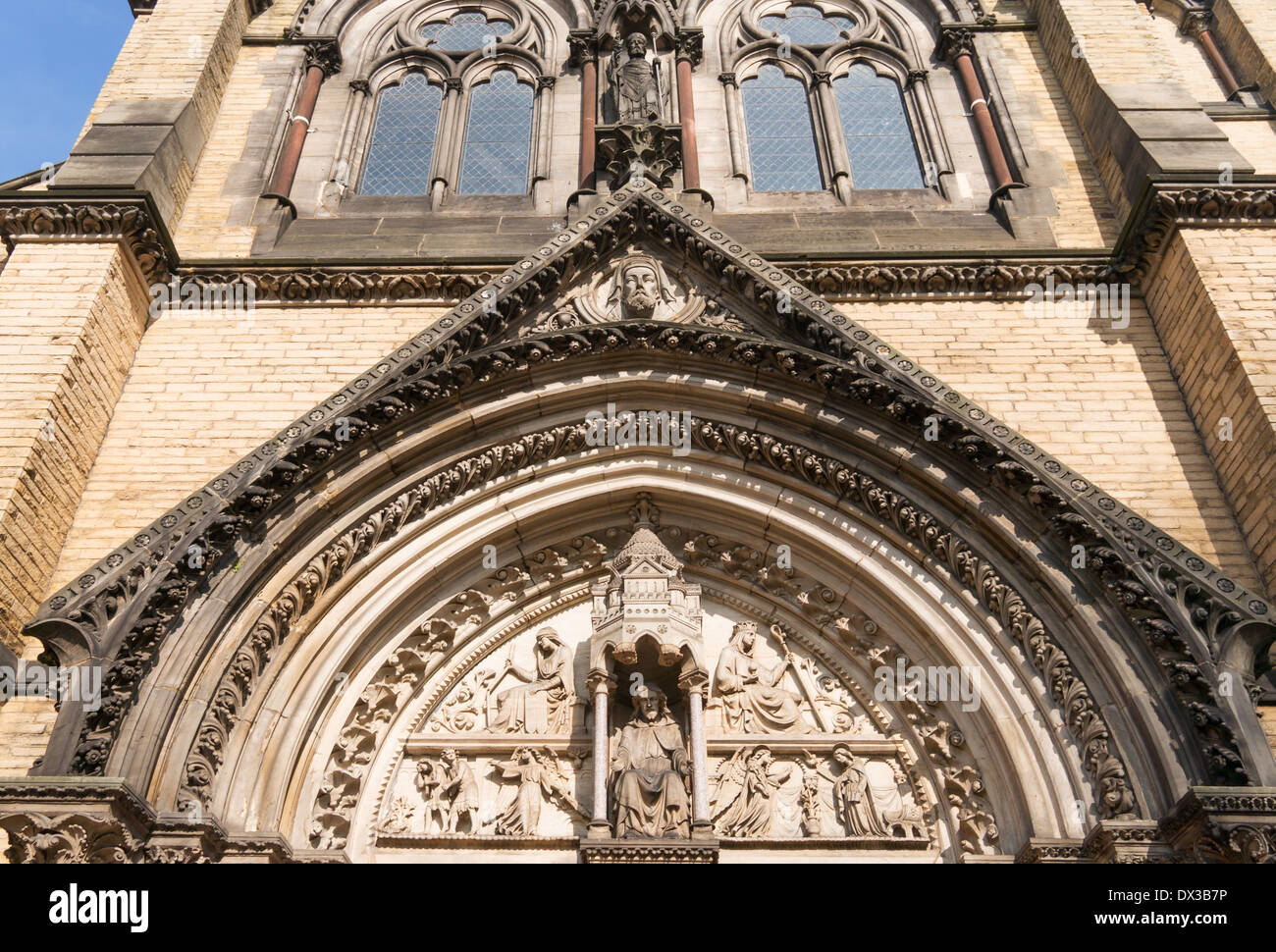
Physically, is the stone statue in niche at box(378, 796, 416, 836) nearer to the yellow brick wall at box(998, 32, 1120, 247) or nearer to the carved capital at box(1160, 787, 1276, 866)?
the carved capital at box(1160, 787, 1276, 866)

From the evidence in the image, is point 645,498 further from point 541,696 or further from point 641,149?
point 641,149

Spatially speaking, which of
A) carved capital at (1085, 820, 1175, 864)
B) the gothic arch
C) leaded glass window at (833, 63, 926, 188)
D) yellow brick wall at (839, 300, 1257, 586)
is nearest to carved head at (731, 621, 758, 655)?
the gothic arch

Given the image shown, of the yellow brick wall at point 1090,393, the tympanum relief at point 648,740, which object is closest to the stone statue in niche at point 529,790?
the tympanum relief at point 648,740

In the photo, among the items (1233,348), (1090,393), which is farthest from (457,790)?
(1233,348)

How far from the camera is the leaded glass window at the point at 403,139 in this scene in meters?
13.5

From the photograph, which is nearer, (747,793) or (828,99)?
(747,793)

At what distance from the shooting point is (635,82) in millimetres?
12898

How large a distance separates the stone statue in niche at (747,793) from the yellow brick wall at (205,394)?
4.74m

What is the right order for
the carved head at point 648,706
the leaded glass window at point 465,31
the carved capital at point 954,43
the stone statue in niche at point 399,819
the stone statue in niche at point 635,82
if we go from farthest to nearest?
the leaded glass window at point 465,31 → the carved capital at point 954,43 → the stone statue in niche at point 635,82 → the carved head at point 648,706 → the stone statue in niche at point 399,819

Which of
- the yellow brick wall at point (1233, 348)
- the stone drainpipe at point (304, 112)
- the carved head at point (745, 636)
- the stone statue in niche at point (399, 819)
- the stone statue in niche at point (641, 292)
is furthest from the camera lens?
the stone drainpipe at point (304, 112)

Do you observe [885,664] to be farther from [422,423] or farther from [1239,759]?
[422,423]

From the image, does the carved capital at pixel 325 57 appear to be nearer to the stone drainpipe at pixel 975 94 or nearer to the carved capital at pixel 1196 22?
the stone drainpipe at pixel 975 94

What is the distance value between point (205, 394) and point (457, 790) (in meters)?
4.20
